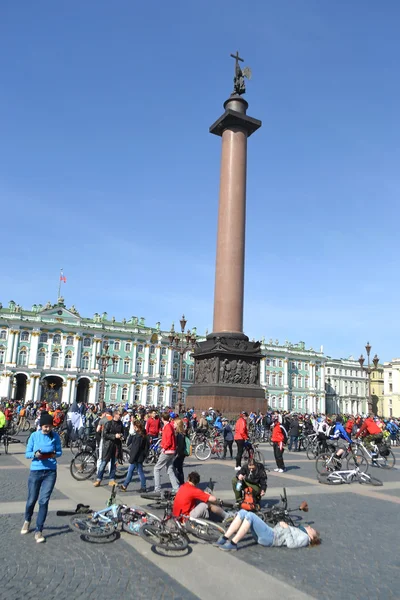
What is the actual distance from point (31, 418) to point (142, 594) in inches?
1524

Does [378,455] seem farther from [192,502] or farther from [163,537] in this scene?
[163,537]

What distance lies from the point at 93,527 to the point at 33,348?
84.1m

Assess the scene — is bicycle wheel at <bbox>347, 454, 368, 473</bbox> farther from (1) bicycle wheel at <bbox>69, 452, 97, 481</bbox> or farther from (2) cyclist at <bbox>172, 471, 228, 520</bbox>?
(2) cyclist at <bbox>172, 471, 228, 520</bbox>

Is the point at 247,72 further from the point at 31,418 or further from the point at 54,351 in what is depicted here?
the point at 54,351

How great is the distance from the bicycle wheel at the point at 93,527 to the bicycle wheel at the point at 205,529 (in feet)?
3.57

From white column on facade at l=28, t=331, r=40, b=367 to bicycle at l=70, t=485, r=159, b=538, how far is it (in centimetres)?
8295

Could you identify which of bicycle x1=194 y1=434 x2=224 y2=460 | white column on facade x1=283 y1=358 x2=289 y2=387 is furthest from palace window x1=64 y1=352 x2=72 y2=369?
bicycle x1=194 y1=434 x2=224 y2=460

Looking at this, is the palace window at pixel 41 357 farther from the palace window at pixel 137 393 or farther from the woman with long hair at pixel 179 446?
the woman with long hair at pixel 179 446

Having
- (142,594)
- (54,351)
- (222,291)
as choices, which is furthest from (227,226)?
(54,351)

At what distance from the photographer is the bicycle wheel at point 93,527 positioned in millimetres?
6773

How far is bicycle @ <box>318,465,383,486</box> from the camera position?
12.5m

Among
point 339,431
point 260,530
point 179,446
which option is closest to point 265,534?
point 260,530

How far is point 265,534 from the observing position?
6848 mm

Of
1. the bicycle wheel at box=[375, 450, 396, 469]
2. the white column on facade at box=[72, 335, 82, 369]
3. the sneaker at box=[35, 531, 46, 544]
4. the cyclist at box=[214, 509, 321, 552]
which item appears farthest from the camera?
the white column on facade at box=[72, 335, 82, 369]
